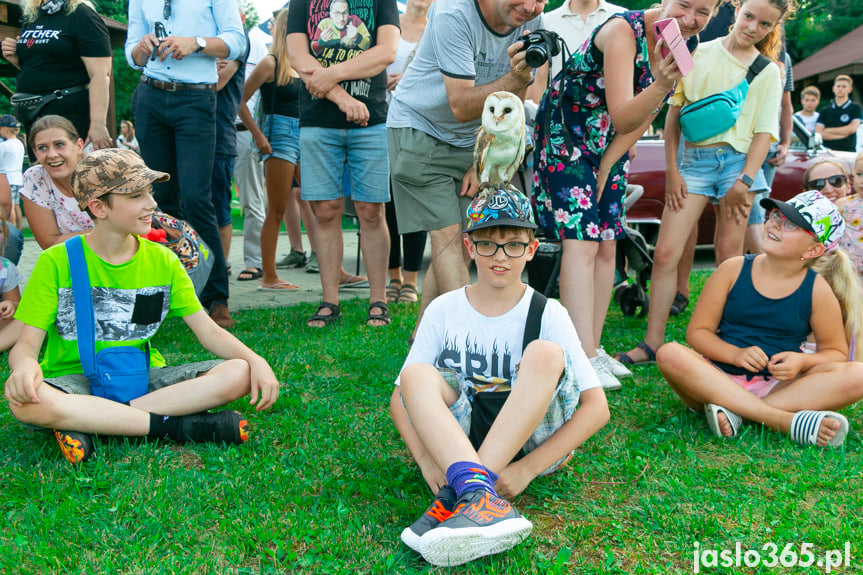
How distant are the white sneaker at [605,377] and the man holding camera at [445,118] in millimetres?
775

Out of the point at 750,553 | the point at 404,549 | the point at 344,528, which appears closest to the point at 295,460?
the point at 344,528

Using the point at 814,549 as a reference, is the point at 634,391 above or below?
below

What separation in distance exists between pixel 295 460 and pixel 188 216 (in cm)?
239

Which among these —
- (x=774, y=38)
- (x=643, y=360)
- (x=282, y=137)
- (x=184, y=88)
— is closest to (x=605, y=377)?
(x=643, y=360)

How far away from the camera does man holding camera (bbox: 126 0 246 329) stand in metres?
4.47

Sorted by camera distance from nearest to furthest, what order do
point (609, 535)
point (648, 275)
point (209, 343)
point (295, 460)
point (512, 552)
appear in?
point (512, 552), point (609, 535), point (295, 460), point (209, 343), point (648, 275)

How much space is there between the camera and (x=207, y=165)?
4582 mm

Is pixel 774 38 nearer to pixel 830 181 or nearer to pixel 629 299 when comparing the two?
pixel 830 181

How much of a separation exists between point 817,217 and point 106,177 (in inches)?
109

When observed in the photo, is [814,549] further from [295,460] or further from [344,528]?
[295,460]

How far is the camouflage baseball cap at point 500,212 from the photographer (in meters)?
2.40

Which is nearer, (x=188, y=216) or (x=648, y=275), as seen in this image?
(x=188, y=216)

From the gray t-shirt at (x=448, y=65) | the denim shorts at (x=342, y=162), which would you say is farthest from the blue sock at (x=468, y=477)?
the denim shorts at (x=342, y=162)

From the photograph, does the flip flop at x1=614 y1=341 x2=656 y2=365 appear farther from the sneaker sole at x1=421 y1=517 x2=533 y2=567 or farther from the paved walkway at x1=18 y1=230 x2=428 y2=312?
the paved walkway at x1=18 y1=230 x2=428 y2=312
